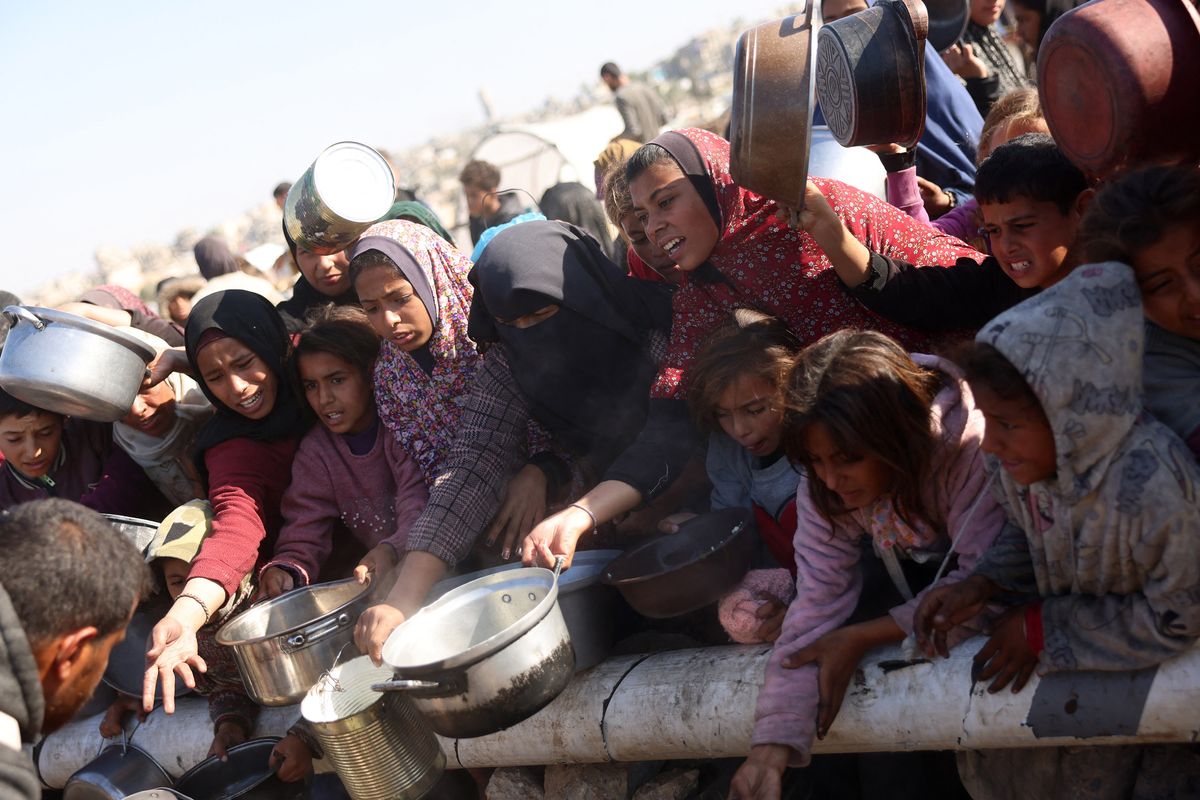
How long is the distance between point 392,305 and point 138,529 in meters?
1.40

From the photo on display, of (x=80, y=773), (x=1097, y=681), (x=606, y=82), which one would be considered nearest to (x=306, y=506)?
(x=80, y=773)

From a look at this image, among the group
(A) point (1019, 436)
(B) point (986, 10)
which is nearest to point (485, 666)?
(A) point (1019, 436)

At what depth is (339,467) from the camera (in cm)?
397

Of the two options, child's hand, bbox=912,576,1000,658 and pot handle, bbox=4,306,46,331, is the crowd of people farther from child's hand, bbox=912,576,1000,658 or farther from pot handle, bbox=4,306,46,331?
pot handle, bbox=4,306,46,331

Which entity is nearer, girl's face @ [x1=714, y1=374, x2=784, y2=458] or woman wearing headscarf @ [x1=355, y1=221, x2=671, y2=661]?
girl's face @ [x1=714, y1=374, x2=784, y2=458]

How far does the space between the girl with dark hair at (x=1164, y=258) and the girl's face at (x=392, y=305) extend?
2.30 m

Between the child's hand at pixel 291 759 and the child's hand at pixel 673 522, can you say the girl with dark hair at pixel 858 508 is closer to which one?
the child's hand at pixel 673 522

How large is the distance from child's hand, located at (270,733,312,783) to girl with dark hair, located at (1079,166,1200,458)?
2.95 m

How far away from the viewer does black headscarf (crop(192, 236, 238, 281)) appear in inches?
301

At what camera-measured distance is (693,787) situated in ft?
10.3

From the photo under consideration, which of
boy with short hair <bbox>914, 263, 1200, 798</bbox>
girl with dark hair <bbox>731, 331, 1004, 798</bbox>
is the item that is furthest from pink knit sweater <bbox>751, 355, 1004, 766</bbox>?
boy with short hair <bbox>914, 263, 1200, 798</bbox>

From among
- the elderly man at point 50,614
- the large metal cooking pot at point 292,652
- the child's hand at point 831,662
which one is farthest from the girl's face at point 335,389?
the child's hand at point 831,662

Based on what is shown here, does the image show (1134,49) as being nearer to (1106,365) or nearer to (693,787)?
(1106,365)

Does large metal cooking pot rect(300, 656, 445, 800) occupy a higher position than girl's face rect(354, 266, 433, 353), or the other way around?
girl's face rect(354, 266, 433, 353)
